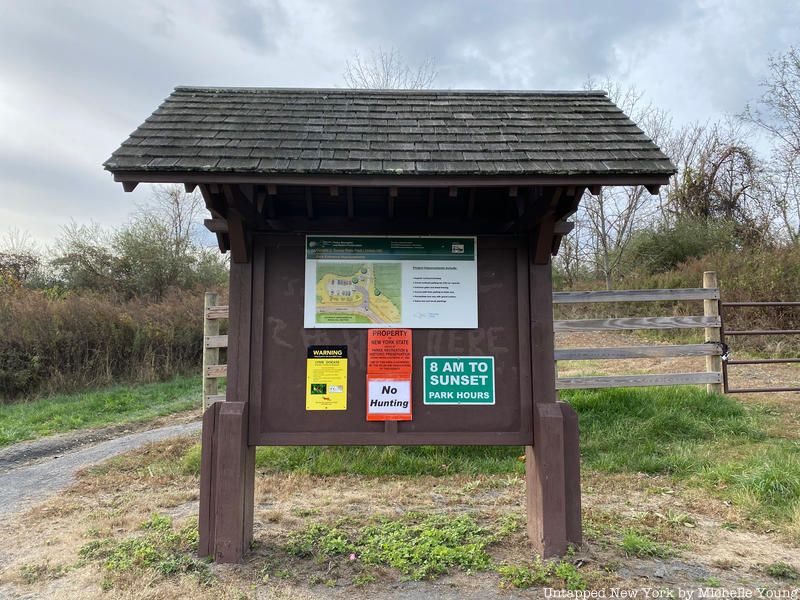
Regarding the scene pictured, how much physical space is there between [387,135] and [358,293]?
1.25 metres

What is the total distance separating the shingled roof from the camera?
10.7 feet

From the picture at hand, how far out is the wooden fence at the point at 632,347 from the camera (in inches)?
265

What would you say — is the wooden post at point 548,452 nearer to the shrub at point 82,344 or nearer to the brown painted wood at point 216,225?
the brown painted wood at point 216,225

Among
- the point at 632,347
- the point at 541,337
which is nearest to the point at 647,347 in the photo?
the point at 632,347

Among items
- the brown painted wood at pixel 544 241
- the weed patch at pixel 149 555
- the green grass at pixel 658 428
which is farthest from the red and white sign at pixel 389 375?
the green grass at pixel 658 428

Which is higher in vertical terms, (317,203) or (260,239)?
(317,203)

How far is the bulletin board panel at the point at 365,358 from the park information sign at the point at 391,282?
0.08 meters

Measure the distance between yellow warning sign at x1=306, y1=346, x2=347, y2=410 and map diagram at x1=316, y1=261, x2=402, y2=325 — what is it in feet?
0.82

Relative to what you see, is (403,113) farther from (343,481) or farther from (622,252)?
(622,252)

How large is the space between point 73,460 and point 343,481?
4.23 metres

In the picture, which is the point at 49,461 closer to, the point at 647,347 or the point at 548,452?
the point at 548,452

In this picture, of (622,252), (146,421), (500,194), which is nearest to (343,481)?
(500,194)

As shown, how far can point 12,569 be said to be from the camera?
3.55m

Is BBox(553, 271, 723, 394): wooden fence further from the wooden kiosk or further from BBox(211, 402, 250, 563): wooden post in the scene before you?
BBox(211, 402, 250, 563): wooden post
